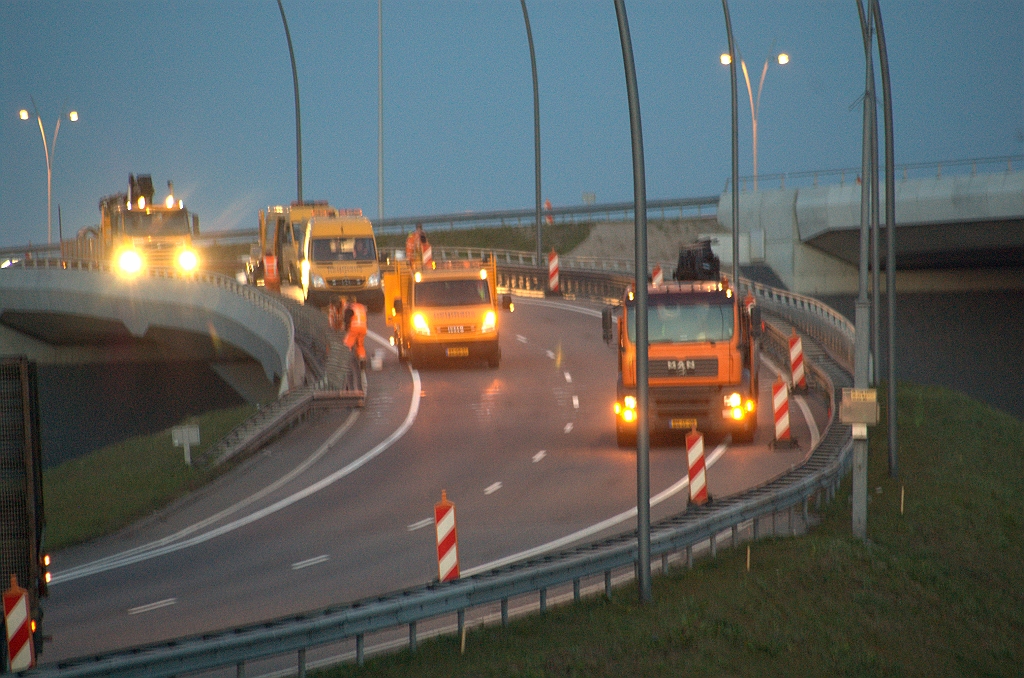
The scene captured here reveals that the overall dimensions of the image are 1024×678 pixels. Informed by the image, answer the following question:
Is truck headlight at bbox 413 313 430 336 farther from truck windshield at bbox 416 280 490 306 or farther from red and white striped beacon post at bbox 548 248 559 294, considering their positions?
red and white striped beacon post at bbox 548 248 559 294

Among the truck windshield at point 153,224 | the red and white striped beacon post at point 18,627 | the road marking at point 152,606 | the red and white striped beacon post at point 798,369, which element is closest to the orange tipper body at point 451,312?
the red and white striped beacon post at point 798,369

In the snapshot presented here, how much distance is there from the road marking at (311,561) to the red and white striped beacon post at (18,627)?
5.63m

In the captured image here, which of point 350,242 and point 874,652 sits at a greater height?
point 350,242

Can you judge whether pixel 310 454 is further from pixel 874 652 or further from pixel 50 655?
pixel 874 652

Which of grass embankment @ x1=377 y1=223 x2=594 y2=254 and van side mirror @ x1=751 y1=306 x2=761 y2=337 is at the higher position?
grass embankment @ x1=377 y1=223 x2=594 y2=254

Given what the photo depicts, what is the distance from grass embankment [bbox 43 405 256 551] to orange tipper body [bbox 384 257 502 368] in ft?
18.9

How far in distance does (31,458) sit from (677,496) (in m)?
10.9

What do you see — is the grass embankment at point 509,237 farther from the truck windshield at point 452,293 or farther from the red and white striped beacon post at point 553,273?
the truck windshield at point 452,293

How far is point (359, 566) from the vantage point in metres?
16.1

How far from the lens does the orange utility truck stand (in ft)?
74.5

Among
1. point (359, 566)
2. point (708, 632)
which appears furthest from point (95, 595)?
point (708, 632)

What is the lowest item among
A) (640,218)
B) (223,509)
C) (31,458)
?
(223,509)

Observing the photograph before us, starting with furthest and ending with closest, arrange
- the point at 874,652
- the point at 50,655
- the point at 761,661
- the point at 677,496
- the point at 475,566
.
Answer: the point at 677,496 → the point at 475,566 → the point at 50,655 → the point at 874,652 → the point at 761,661

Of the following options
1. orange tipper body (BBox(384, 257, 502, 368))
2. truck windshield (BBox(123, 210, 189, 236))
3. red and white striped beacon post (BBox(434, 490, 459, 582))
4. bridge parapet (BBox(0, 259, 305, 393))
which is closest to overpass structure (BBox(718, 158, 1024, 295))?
orange tipper body (BBox(384, 257, 502, 368))
